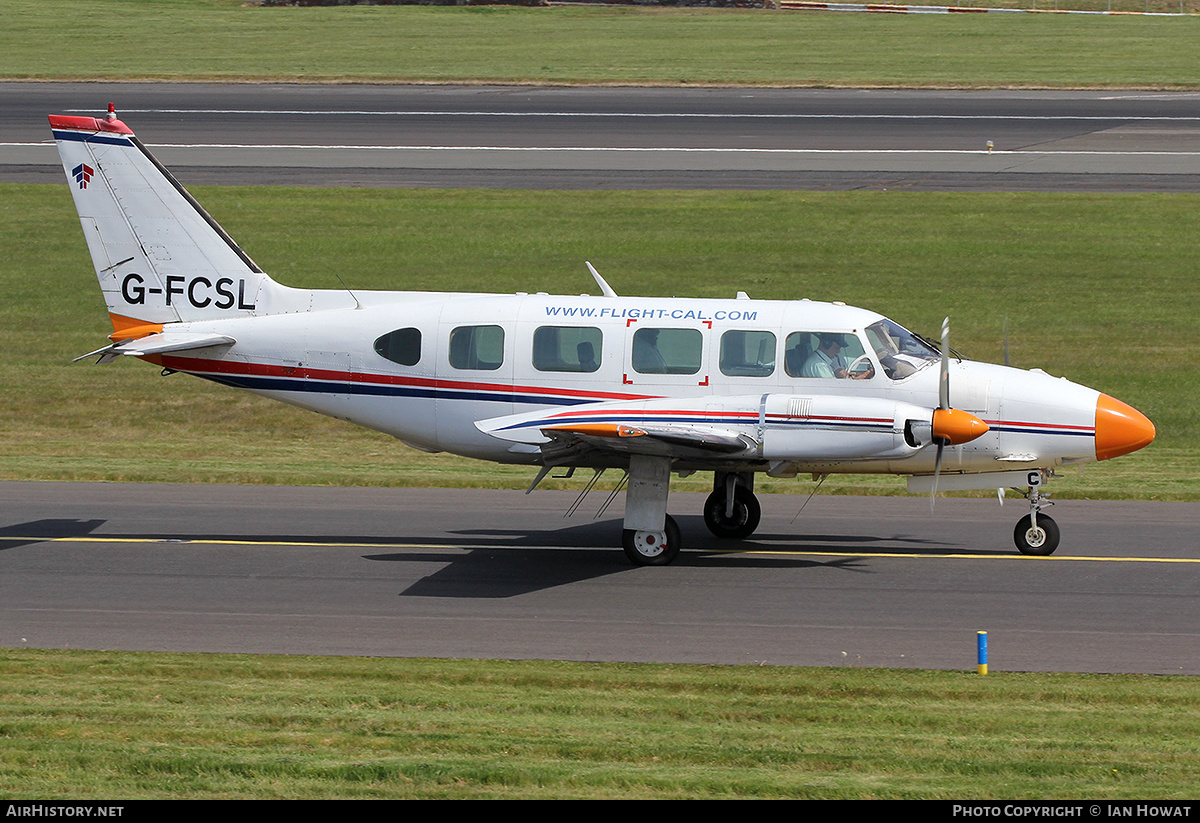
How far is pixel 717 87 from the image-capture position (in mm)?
50719

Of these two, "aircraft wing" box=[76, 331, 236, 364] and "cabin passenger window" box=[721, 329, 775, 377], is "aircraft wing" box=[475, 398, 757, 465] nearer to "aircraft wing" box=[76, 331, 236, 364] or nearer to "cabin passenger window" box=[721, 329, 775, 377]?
Answer: "cabin passenger window" box=[721, 329, 775, 377]

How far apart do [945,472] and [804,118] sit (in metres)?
30.5

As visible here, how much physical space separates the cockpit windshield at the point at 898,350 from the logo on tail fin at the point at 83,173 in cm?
1000

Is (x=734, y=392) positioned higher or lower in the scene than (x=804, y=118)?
lower

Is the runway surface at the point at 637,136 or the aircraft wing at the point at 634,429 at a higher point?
the runway surface at the point at 637,136

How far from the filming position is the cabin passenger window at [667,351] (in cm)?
1617

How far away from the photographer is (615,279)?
32188mm

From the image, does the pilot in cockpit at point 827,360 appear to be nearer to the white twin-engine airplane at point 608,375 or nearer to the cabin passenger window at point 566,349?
Result: the white twin-engine airplane at point 608,375

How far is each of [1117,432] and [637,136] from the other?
28778mm

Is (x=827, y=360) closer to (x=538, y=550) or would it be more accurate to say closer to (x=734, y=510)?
(x=734, y=510)

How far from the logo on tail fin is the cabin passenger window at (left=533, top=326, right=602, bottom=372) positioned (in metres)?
6.23

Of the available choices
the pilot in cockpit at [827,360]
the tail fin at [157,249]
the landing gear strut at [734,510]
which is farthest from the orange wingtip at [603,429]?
the tail fin at [157,249]

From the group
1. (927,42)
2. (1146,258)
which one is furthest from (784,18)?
(1146,258)

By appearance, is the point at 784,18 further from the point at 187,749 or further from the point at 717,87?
the point at 187,749
